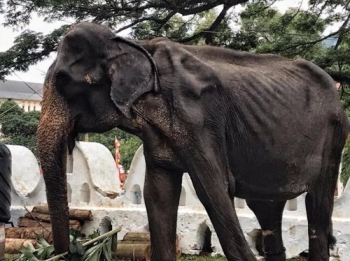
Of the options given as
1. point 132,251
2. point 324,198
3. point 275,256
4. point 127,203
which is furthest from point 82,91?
point 127,203

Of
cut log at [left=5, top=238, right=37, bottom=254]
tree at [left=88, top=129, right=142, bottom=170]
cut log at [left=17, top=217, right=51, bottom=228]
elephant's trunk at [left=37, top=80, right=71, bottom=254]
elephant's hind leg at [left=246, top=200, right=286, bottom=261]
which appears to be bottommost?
cut log at [left=5, top=238, right=37, bottom=254]

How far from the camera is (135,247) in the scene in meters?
5.53

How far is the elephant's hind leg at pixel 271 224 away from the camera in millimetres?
3078

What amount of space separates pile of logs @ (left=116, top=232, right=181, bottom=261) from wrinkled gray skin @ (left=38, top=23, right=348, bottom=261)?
9.01 ft

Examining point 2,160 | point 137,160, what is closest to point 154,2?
point 137,160

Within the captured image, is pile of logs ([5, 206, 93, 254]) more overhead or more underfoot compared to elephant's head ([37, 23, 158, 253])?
more underfoot

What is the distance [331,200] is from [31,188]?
5045mm

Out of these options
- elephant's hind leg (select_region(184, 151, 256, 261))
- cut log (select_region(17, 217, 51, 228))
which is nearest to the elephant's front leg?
elephant's hind leg (select_region(184, 151, 256, 261))

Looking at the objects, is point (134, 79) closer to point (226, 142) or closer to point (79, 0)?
point (226, 142)

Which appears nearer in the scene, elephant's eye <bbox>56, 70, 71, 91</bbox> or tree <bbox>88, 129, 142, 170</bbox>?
elephant's eye <bbox>56, 70, 71, 91</bbox>

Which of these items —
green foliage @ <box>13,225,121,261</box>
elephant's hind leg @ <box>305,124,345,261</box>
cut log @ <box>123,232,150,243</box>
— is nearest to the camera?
elephant's hind leg @ <box>305,124,345,261</box>

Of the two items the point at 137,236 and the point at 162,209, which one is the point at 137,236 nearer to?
the point at 137,236

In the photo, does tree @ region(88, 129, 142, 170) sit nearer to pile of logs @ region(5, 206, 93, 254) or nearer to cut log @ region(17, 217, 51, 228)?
cut log @ region(17, 217, 51, 228)

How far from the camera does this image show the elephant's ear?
241cm
